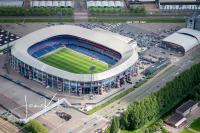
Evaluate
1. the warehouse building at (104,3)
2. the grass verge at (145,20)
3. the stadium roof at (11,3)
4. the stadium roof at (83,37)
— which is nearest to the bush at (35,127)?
the stadium roof at (83,37)

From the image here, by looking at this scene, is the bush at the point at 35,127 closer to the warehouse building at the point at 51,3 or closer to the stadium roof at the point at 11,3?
the warehouse building at the point at 51,3

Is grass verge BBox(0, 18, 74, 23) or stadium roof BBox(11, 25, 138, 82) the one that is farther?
grass verge BBox(0, 18, 74, 23)

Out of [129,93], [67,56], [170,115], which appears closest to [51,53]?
[67,56]

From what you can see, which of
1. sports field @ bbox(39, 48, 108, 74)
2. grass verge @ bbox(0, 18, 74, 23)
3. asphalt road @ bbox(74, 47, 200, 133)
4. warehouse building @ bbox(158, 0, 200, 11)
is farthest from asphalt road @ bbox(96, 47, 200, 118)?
grass verge @ bbox(0, 18, 74, 23)

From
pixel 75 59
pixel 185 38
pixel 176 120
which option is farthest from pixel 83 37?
pixel 176 120

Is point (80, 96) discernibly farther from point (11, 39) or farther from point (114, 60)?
point (11, 39)

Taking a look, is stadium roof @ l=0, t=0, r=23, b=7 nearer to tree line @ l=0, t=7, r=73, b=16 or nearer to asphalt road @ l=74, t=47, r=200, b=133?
tree line @ l=0, t=7, r=73, b=16
